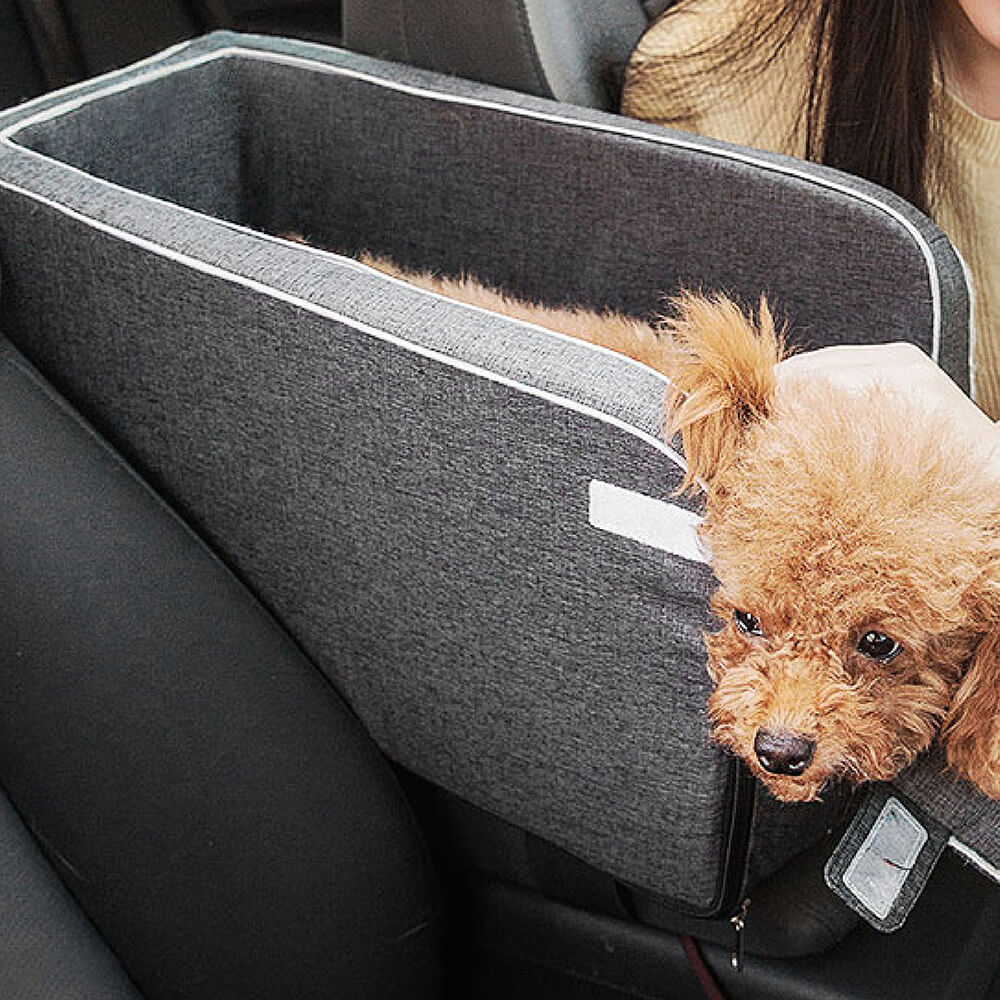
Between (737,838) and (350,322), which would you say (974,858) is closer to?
(737,838)

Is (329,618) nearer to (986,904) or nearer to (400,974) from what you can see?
(400,974)

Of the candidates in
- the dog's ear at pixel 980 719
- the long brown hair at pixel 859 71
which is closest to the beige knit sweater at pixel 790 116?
the long brown hair at pixel 859 71

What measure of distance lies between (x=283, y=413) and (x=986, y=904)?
25.2 inches

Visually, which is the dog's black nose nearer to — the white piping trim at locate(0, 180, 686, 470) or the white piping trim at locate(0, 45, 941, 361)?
the white piping trim at locate(0, 180, 686, 470)

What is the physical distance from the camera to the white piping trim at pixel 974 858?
85 centimetres

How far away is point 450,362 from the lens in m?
0.88

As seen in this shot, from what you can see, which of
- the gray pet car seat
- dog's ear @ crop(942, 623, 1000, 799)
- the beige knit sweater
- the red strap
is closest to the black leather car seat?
the gray pet car seat

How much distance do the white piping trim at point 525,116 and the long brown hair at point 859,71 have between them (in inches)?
6.1

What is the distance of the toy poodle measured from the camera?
757mm

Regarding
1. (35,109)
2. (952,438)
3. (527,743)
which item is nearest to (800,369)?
(952,438)

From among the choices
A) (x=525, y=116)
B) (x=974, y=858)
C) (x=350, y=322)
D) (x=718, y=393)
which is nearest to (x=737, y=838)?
(x=974, y=858)

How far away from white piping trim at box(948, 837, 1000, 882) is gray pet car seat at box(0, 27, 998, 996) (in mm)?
11

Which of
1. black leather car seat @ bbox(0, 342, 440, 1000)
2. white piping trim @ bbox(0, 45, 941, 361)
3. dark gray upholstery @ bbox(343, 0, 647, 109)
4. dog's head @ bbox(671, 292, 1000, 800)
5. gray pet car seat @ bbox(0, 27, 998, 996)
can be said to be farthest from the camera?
dark gray upholstery @ bbox(343, 0, 647, 109)

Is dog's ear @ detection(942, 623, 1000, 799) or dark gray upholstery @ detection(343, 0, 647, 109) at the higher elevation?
dark gray upholstery @ detection(343, 0, 647, 109)
